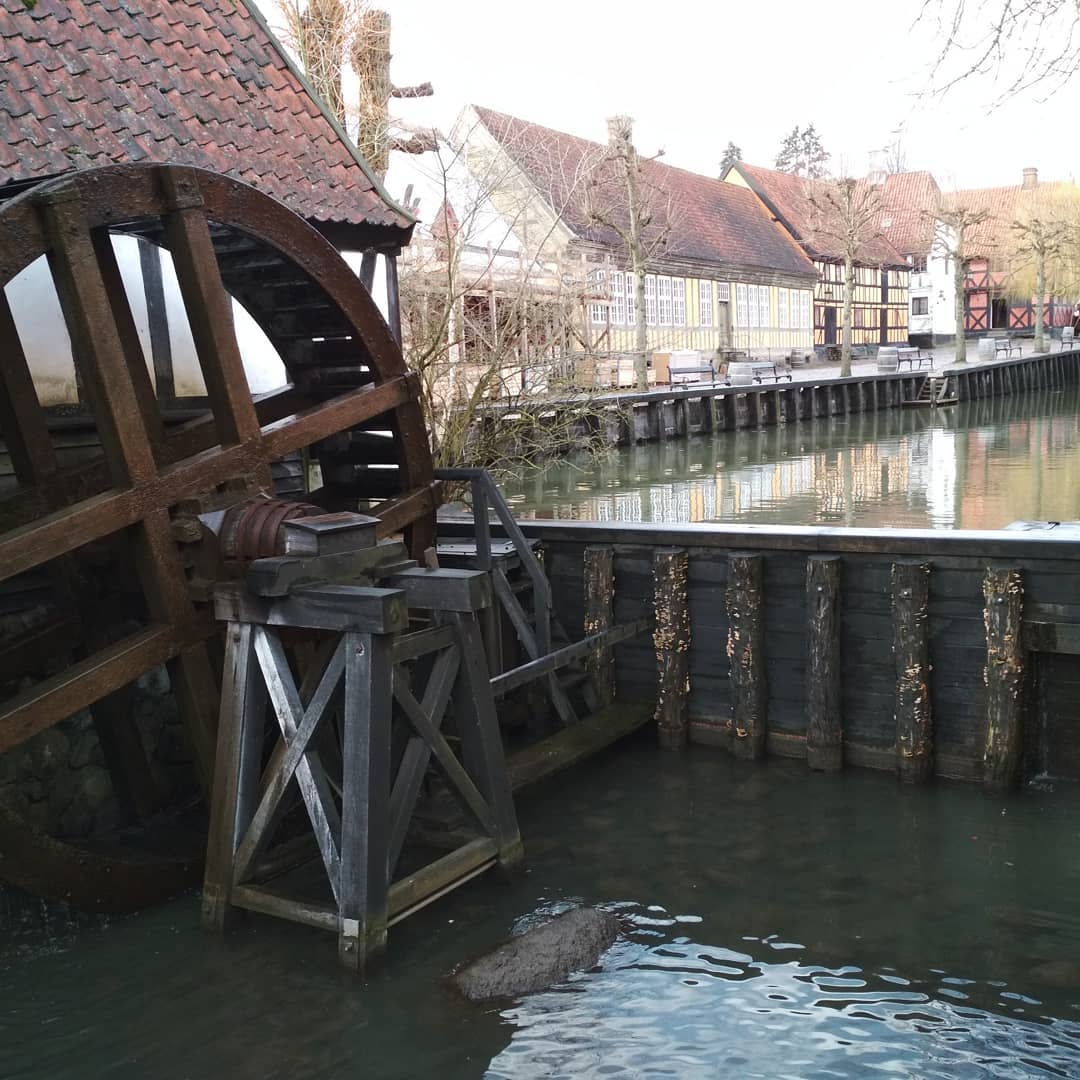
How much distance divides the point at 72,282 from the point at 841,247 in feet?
150

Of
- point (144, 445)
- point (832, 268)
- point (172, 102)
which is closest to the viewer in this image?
point (144, 445)

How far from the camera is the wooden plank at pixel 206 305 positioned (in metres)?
5.32

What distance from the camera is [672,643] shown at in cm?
722

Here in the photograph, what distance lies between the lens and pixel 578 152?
101ft

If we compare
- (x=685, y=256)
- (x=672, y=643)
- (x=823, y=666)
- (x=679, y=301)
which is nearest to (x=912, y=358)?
(x=679, y=301)

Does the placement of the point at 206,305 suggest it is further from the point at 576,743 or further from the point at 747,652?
the point at 747,652

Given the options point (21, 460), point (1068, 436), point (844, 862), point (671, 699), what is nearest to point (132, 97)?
point (21, 460)

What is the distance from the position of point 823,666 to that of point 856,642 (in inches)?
9.4

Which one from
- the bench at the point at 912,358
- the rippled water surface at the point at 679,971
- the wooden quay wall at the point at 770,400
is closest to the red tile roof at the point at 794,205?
the bench at the point at 912,358

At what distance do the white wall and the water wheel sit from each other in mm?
170

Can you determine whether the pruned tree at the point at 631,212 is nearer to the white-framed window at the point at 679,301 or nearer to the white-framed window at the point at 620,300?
the white-framed window at the point at 620,300

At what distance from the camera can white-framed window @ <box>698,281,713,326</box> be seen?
37084 mm

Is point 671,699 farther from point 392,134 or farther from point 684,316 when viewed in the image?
point 684,316

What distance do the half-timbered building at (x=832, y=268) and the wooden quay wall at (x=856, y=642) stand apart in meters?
37.6
